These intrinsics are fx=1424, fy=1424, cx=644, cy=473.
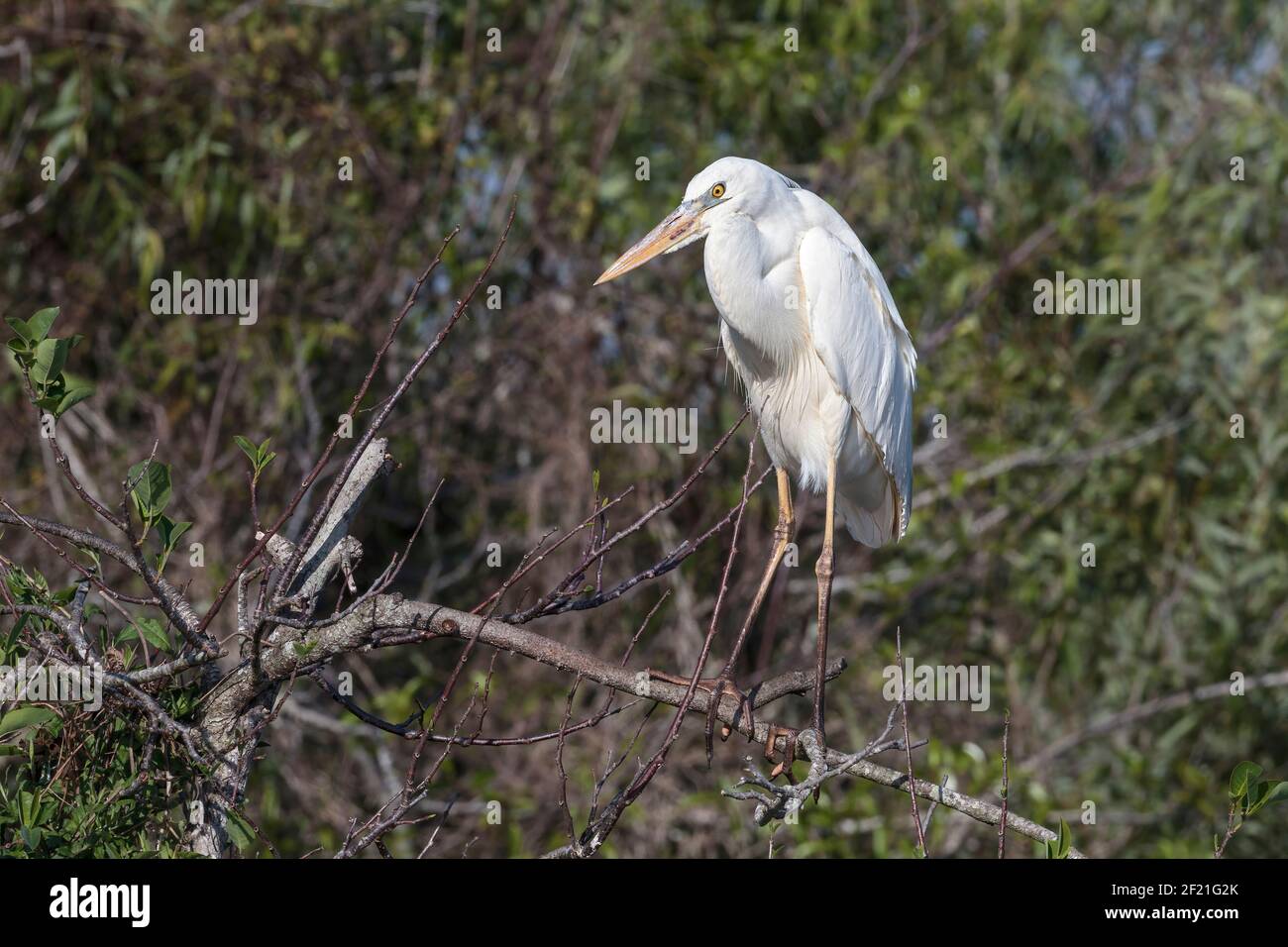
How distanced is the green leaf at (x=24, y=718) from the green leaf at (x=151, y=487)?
0.98 ft

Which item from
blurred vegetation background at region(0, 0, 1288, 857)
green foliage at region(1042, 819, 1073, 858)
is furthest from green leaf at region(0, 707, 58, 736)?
blurred vegetation background at region(0, 0, 1288, 857)

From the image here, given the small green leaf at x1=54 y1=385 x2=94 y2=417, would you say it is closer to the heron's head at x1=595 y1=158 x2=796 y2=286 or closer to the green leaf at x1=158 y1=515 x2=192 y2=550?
the green leaf at x1=158 y1=515 x2=192 y2=550

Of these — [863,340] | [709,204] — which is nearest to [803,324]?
[863,340]

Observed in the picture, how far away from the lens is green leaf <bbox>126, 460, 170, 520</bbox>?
2.01 m

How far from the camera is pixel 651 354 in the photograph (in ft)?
17.2

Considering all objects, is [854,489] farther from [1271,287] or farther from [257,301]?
[1271,287]

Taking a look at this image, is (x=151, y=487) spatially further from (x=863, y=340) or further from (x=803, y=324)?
(x=863, y=340)

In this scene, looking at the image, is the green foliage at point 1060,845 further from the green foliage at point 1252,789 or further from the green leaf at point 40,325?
the green leaf at point 40,325

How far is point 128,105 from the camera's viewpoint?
5207 mm

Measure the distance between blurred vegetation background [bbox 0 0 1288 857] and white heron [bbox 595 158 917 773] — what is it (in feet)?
5.11

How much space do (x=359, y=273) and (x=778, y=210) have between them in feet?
8.21

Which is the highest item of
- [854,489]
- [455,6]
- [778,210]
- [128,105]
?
[455,6]

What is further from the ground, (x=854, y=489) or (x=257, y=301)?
(x=257, y=301)
